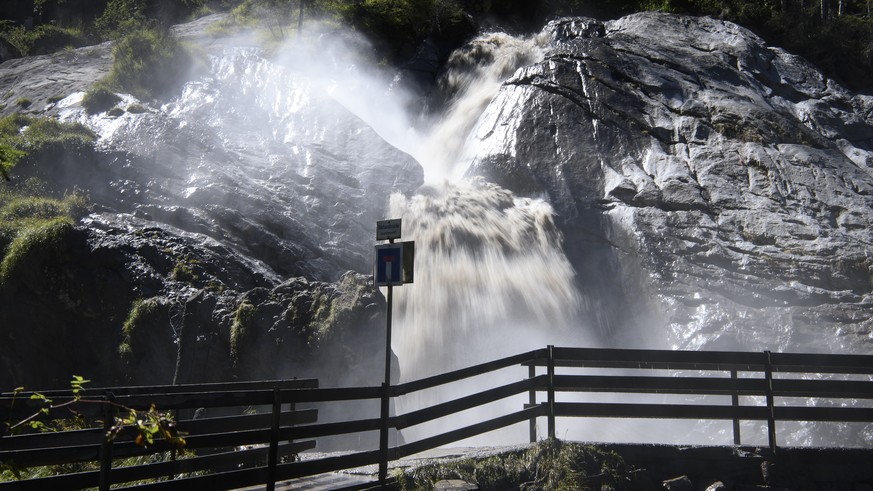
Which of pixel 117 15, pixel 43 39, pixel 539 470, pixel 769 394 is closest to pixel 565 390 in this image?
pixel 539 470

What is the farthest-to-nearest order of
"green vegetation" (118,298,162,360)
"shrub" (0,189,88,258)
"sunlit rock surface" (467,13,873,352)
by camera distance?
1. "sunlit rock surface" (467,13,873,352)
2. "shrub" (0,189,88,258)
3. "green vegetation" (118,298,162,360)

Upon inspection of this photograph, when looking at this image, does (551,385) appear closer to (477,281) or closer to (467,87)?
(477,281)

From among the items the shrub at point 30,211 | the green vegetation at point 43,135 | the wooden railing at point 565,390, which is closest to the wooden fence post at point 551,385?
the wooden railing at point 565,390

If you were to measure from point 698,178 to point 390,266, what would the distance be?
492 inches

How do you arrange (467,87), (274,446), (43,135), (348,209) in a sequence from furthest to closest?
(467,87), (348,209), (43,135), (274,446)

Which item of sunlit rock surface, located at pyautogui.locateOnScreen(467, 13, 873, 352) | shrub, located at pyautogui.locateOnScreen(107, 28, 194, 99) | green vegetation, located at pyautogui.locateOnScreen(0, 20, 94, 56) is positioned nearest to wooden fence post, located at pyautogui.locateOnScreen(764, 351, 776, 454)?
sunlit rock surface, located at pyautogui.locateOnScreen(467, 13, 873, 352)

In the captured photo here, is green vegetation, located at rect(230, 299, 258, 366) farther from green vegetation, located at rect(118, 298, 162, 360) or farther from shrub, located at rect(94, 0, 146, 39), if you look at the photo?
shrub, located at rect(94, 0, 146, 39)

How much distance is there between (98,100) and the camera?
1945 centimetres

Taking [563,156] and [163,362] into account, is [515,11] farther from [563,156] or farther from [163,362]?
[163,362]

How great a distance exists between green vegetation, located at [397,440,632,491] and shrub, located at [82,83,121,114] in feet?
50.6

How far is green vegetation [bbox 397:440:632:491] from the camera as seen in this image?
767cm

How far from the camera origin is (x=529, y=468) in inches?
313

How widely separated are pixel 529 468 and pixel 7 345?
10.5 m

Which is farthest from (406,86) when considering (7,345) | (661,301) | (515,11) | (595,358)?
(595,358)
